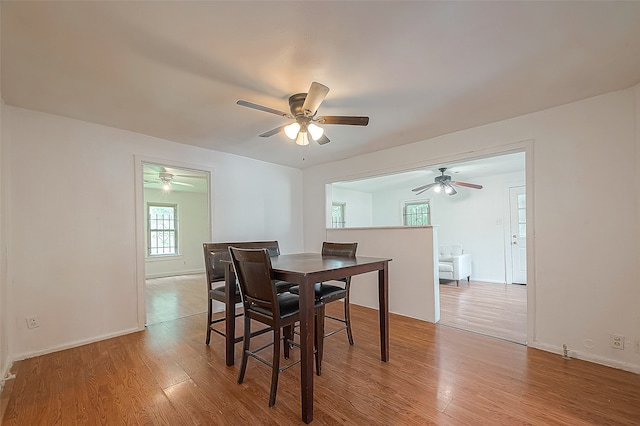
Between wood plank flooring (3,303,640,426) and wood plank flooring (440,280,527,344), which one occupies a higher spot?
wood plank flooring (3,303,640,426)

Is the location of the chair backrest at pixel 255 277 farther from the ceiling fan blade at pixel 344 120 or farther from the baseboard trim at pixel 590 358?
the baseboard trim at pixel 590 358

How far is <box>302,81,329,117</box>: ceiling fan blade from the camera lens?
1771 mm

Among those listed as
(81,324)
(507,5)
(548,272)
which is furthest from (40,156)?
(548,272)

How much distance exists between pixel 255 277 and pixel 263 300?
16 centimetres

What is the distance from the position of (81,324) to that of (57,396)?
1072 mm

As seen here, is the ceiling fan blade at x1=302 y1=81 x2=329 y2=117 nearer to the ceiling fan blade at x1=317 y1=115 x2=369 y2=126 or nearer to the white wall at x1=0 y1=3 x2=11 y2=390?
the ceiling fan blade at x1=317 y1=115 x2=369 y2=126

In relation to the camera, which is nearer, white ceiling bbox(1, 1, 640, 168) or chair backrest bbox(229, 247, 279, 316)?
white ceiling bbox(1, 1, 640, 168)

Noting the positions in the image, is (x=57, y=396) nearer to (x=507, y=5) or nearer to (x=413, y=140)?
(x=507, y=5)

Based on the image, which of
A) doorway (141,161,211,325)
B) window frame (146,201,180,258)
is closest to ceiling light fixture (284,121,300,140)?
doorway (141,161,211,325)

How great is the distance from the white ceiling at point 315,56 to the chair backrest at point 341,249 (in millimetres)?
1344

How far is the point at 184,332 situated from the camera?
10.2ft

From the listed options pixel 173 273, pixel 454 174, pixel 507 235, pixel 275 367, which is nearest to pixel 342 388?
pixel 275 367

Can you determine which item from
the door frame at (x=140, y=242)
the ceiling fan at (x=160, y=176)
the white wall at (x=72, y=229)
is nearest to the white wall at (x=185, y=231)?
the ceiling fan at (x=160, y=176)

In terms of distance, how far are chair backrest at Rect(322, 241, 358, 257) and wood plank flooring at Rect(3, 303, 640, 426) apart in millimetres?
892
